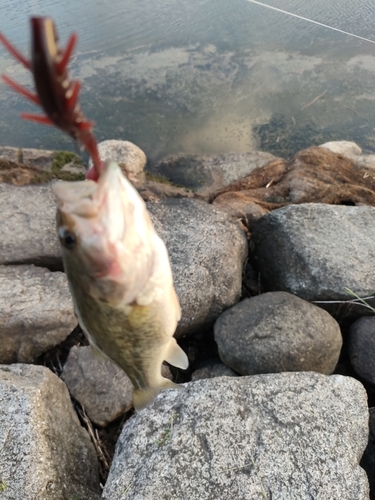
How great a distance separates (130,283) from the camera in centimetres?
165

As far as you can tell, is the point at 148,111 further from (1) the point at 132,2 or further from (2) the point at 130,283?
(2) the point at 130,283

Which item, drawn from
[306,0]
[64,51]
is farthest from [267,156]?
[64,51]

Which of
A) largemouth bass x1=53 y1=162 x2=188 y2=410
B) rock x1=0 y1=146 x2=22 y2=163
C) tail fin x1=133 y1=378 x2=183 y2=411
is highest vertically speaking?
largemouth bass x1=53 y1=162 x2=188 y2=410

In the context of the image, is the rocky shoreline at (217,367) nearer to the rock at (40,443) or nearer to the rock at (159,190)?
the rock at (40,443)

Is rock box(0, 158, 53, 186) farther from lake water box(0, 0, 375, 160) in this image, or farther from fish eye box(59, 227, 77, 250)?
fish eye box(59, 227, 77, 250)

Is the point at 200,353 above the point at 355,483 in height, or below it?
below

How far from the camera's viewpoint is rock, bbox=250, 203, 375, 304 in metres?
3.90

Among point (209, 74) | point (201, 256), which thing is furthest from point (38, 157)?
point (201, 256)

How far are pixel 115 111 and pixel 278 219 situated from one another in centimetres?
502

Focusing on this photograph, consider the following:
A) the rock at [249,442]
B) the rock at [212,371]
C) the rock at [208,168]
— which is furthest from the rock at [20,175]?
the rock at [249,442]

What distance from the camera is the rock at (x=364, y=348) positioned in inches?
143

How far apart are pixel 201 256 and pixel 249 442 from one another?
193 centimetres

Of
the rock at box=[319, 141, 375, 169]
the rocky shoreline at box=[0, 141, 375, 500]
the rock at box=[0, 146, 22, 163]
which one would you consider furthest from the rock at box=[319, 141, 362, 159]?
the rock at box=[0, 146, 22, 163]

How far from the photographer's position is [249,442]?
2557 mm
